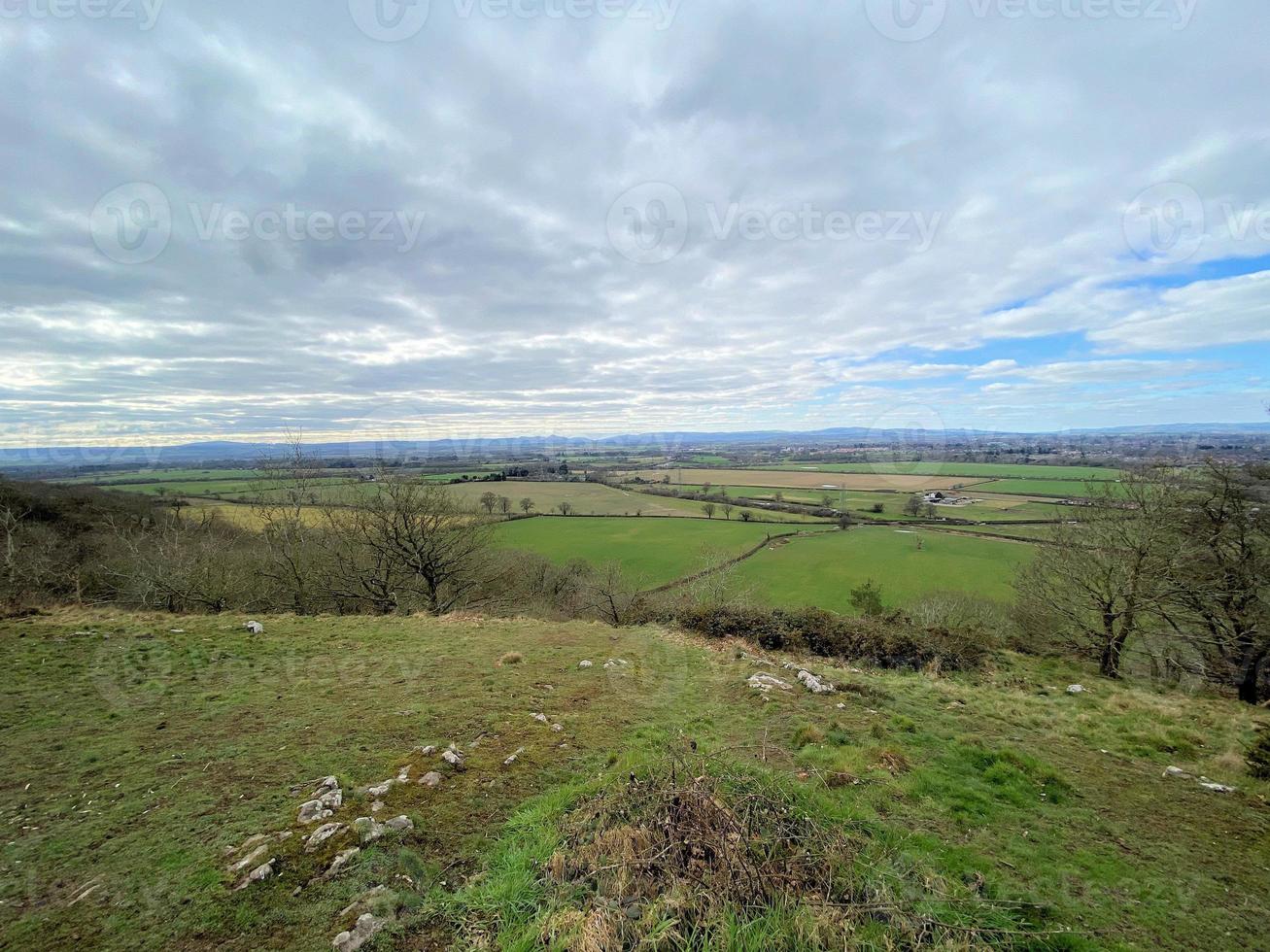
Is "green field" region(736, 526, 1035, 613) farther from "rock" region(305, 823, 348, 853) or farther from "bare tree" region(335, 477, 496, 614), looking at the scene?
"rock" region(305, 823, 348, 853)

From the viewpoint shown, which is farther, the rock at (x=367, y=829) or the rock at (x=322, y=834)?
the rock at (x=367, y=829)

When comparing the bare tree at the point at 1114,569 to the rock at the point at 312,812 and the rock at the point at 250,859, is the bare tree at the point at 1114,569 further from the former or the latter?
the rock at the point at 250,859

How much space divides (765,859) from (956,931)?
4.79ft

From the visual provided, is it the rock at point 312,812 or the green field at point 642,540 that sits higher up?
the rock at point 312,812

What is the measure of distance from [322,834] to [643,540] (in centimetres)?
4735

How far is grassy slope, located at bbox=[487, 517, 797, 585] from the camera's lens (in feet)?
139

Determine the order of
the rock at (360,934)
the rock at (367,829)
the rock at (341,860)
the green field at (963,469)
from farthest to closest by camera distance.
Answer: the green field at (963,469)
the rock at (367,829)
the rock at (341,860)
the rock at (360,934)

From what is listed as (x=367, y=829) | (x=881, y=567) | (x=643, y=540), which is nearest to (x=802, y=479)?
(x=881, y=567)

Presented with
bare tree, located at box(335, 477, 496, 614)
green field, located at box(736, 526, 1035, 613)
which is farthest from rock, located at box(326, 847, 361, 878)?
green field, located at box(736, 526, 1035, 613)

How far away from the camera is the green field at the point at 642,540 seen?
4203 cm

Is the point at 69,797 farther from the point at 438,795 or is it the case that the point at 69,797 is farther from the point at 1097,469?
the point at 1097,469

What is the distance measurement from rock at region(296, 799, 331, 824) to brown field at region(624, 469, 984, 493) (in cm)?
8281

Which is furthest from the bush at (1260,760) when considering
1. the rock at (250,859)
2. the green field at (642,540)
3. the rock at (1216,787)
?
the green field at (642,540)

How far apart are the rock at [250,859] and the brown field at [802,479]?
274ft
